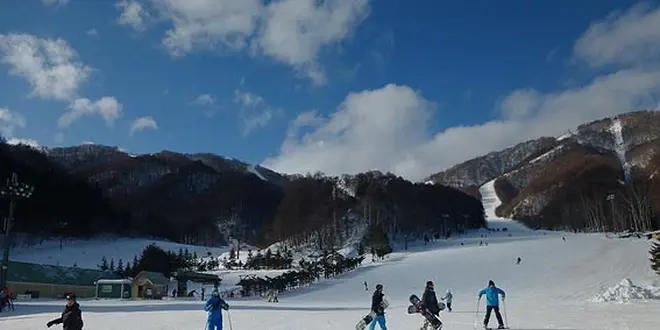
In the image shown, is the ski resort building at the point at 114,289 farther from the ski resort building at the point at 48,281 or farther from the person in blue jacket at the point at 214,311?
the person in blue jacket at the point at 214,311

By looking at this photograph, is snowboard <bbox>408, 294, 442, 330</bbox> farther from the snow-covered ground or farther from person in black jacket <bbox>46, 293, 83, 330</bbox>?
the snow-covered ground

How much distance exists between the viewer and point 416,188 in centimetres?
14312

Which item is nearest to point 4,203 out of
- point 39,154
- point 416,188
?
point 39,154

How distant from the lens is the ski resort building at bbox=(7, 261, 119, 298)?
52.9 meters

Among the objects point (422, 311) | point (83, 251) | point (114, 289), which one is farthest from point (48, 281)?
point (422, 311)

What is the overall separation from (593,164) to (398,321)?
197343 mm

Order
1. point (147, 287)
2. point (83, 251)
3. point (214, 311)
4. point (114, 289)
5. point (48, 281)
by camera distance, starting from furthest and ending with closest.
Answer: point (83, 251), point (48, 281), point (114, 289), point (147, 287), point (214, 311)

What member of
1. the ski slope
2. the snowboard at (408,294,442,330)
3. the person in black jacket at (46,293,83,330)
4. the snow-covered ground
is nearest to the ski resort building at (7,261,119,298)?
the ski slope

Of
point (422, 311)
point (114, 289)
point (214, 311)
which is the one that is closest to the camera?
point (422, 311)

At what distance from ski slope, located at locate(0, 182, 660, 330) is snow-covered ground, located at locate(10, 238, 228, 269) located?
52741 millimetres

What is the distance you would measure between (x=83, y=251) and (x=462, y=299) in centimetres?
8388

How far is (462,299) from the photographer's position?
34469mm

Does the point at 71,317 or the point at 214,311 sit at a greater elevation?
the point at 71,317

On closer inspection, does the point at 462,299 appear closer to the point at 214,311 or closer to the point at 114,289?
the point at 214,311
